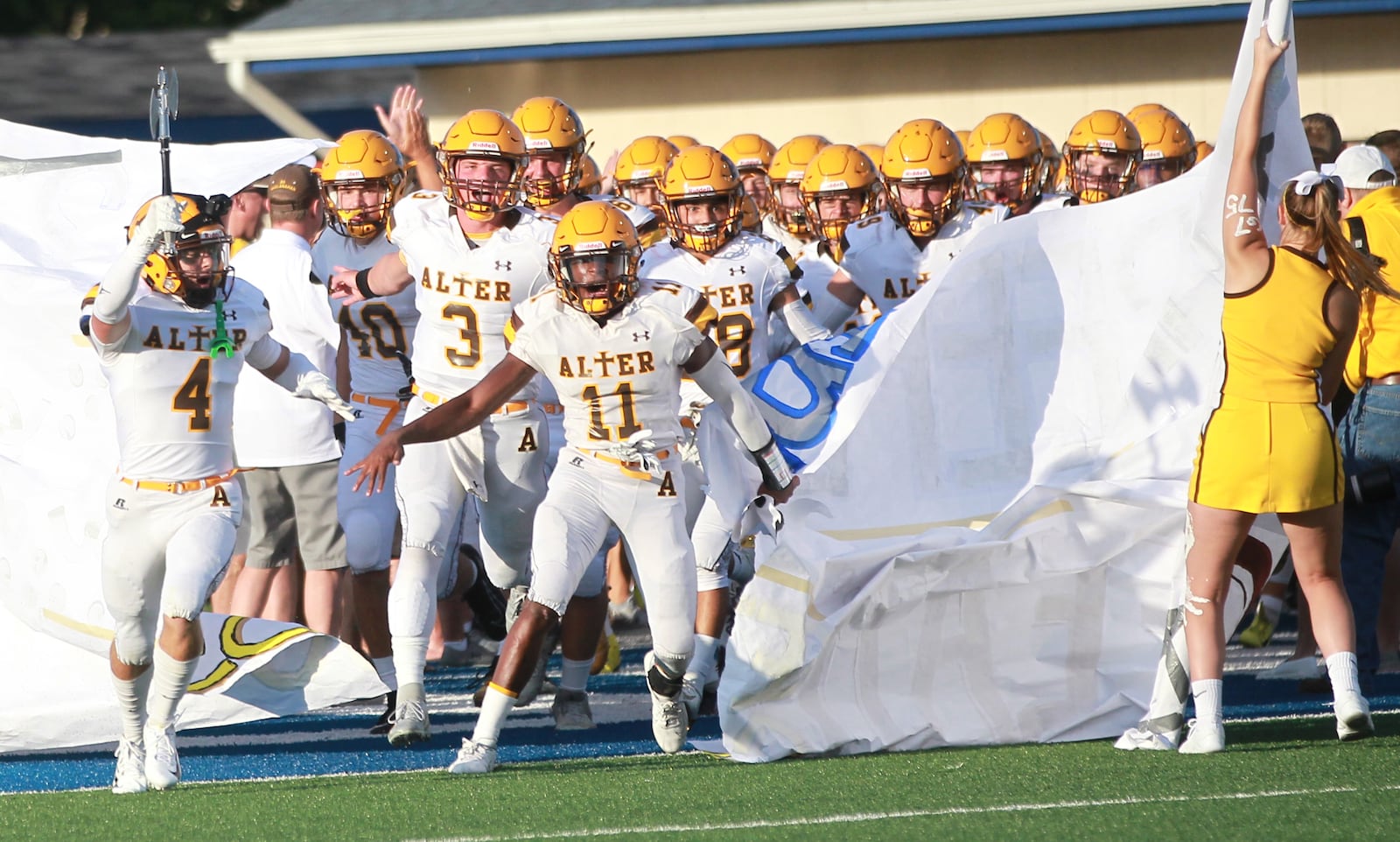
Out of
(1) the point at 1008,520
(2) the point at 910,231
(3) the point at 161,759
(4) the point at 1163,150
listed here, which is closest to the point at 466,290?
(3) the point at 161,759

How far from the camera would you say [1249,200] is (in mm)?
5941

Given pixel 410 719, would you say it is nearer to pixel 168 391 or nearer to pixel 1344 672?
pixel 168 391

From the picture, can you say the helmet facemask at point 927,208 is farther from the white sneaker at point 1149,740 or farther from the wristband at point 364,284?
the white sneaker at point 1149,740

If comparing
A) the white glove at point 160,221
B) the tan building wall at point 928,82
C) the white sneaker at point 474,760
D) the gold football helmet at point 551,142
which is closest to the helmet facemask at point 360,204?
the gold football helmet at point 551,142

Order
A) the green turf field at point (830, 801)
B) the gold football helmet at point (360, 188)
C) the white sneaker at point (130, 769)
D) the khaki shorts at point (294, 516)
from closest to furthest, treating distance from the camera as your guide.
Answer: the green turf field at point (830, 801)
the white sneaker at point (130, 769)
the khaki shorts at point (294, 516)
the gold football helmet at point (360, 188)

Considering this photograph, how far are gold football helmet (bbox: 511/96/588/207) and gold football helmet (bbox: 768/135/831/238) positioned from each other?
1.72 meters

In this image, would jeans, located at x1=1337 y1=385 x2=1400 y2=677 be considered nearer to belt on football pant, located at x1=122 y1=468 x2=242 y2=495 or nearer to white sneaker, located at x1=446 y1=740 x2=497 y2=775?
white sneaker, located at x1=446 y1=740 x2=497 y2=775

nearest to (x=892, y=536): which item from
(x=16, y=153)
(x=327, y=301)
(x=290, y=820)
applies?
(x=290, y=820)

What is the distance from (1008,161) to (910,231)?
899 millimetres

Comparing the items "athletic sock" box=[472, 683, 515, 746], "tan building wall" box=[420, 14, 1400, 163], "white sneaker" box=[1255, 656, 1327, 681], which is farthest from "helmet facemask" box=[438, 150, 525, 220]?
"tan building wall" box=[420, 14, 1400, 163]

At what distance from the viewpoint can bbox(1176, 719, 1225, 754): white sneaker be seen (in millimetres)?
6012

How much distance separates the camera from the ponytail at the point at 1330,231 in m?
5.93

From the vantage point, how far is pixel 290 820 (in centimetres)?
551

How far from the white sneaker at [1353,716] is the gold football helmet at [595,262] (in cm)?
259
